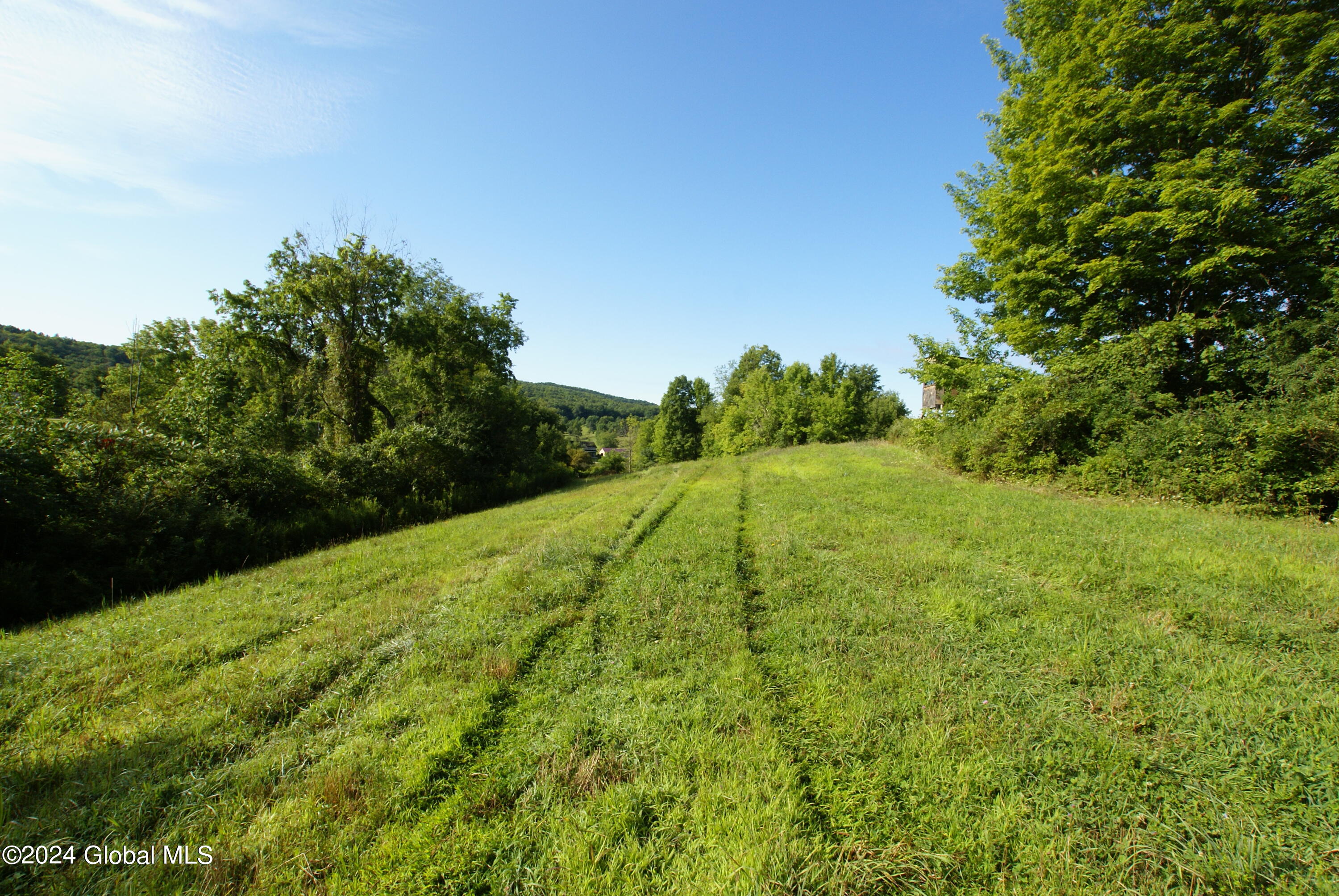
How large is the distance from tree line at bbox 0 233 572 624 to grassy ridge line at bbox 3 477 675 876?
135 inches

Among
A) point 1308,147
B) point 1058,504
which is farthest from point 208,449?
point 1308,147

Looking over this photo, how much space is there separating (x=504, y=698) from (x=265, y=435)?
2000cm

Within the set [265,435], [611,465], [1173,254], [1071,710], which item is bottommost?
[611,465]

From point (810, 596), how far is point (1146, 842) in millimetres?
3881

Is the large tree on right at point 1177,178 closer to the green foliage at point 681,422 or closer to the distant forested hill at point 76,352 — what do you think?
the green foliage at point 681,422

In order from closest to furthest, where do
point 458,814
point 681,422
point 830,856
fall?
point 830,856 < point 458,814 < point 681,422

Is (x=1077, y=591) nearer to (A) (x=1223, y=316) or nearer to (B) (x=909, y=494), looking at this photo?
(B) (x=909, y=494)

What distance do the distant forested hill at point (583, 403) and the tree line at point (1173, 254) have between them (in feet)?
393

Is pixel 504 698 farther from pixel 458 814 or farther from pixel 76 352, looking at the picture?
pixel 76 352

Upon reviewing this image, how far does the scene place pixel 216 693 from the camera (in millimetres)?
4262

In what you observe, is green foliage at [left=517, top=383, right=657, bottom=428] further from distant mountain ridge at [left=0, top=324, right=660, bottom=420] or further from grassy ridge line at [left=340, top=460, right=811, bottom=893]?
grassy ridge line at [left=340, top=460, right=811, bottom=893]

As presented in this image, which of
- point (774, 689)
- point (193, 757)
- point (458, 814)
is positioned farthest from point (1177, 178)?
point (193, 757)

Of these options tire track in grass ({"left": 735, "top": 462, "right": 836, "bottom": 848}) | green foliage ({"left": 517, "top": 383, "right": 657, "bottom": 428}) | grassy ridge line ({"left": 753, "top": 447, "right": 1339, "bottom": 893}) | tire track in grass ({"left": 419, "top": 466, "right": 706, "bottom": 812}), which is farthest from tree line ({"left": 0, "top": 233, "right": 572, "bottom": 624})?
green foliage ({"left": 517, "top": 383, "right": 657, "bottom": 428})

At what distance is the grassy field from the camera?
8.20ft
